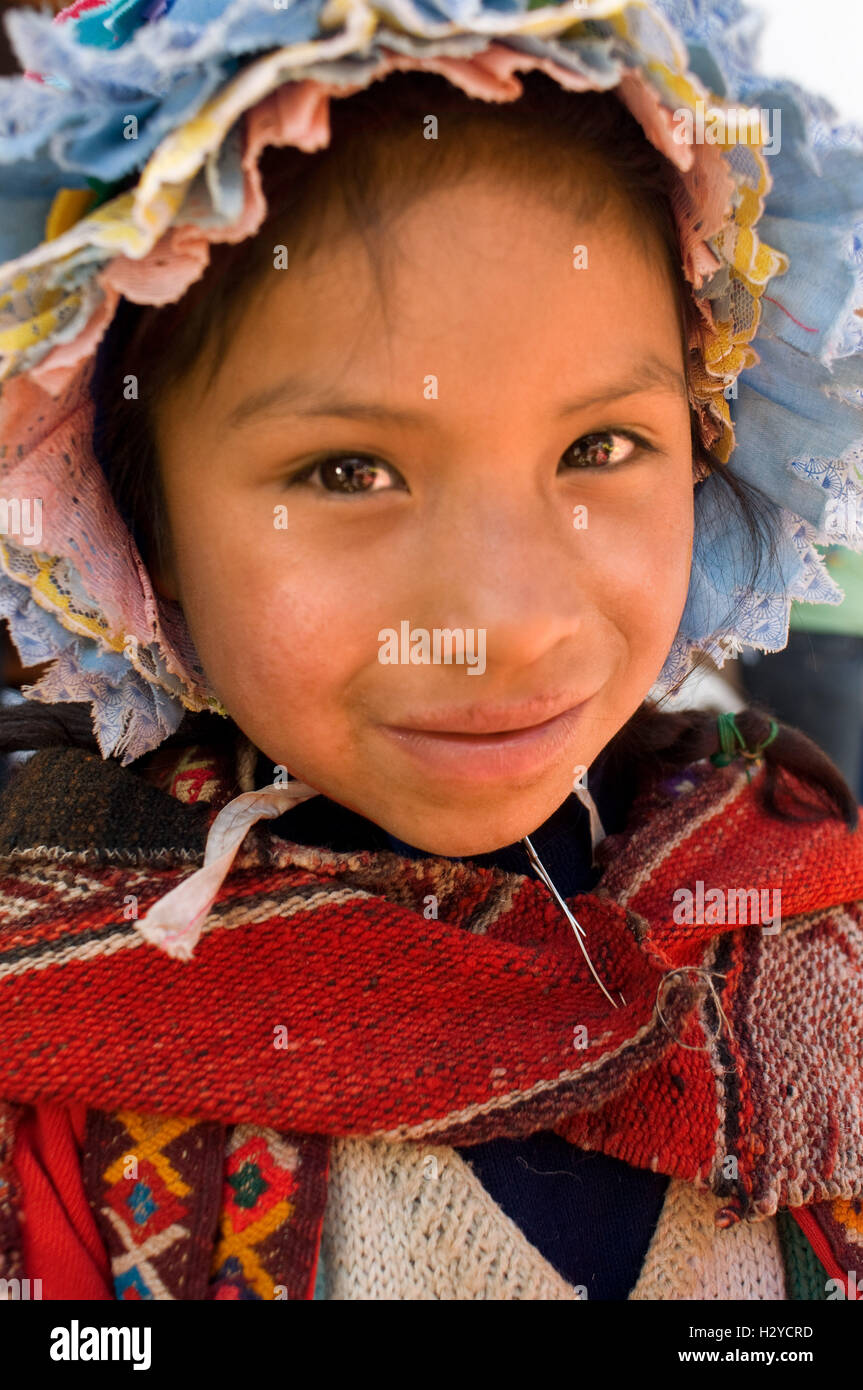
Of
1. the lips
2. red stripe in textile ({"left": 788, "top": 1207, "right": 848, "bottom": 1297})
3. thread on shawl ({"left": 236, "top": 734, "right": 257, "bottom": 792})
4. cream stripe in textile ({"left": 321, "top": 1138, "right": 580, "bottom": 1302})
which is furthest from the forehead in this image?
red stripe in textile ({"left": 788, "top": 1207, "right": 848, "bottom": 1297})

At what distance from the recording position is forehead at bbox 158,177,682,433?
0.77m

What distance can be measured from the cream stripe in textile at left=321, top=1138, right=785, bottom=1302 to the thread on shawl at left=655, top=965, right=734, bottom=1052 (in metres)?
0.12

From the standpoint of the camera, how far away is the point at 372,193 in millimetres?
786

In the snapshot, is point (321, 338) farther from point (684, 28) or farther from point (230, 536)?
point (684, 28)

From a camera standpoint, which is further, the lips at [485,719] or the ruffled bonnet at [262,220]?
the lips at [485,719]

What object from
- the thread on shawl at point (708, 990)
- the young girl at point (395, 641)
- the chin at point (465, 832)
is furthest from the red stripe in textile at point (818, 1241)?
the chin at point (465, 832)

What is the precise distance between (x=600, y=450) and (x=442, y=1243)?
605mm

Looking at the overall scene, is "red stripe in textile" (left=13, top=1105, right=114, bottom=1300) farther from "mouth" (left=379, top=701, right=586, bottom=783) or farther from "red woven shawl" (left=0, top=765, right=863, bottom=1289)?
"mouth" (left=379, top=701, right=586, bottom=783)

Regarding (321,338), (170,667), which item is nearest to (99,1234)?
(170,667)

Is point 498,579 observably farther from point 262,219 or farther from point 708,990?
point 708,990

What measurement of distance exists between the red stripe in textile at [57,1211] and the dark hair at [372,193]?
0.45 meters

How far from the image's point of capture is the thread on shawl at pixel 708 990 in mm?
931

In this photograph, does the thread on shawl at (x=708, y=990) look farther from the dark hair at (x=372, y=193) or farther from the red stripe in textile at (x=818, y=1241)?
the dark hair at (x=372, y=193)

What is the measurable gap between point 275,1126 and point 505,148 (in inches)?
28.0
